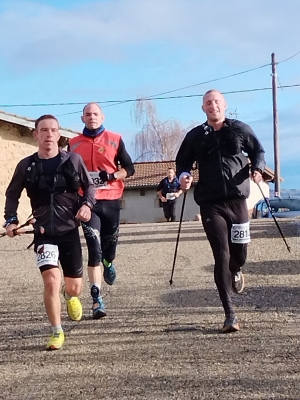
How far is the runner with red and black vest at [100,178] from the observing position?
746 centimetres

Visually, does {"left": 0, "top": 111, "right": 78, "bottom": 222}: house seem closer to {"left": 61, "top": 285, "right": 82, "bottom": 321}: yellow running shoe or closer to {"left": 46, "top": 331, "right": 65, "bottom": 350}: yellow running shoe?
{"left": 61, "top": 285, "right": 82, "bottom": 321}: yellow running shoe

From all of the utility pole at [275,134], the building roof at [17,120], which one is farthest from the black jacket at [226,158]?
the utility pole at [275,134]

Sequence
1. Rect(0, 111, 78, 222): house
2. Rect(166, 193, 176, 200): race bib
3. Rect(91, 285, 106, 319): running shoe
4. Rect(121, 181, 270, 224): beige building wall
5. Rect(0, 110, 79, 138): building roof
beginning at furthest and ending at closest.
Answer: Rect(121, 181, 270, 224): beige building wall
Rect(166, 193, 176, 200): race bib
Rect(0, 111, 78, 222): house
Rect(0, 110, 79, 138): building roof
Rect(91, 285, 106, 319): running shoe

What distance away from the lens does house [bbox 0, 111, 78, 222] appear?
74.8 ft

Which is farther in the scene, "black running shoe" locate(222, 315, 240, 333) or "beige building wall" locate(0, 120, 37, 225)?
"beige building wall" locate(0, 120, 37, 225)

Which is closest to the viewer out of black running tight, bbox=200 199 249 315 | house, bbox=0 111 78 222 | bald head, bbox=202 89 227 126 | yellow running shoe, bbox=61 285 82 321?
black running tight, bbox=200 199 249 315

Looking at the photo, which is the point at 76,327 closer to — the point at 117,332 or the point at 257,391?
the point at 117,332

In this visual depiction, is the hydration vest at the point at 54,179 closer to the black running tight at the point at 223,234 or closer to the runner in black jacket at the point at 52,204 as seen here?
the runner in black jacket at the point at 52,204

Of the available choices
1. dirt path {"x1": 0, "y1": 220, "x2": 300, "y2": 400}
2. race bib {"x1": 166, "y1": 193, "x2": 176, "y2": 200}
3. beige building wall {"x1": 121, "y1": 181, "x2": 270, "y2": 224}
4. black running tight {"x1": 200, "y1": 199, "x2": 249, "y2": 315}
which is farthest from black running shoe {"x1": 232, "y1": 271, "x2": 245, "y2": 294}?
beige building wall {"x1": 121, "y1": 181, "x2": 270, "y2": 224}

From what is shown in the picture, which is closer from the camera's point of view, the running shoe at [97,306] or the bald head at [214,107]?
the bald head at [214,107]

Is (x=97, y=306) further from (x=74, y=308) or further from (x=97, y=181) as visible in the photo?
(x=97, y=181)

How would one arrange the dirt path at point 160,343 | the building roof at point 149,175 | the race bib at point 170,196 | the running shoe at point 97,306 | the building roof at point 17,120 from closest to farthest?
the dirt path at point 160,343 → the running shoe at point 97,306 → the building roof at point 17,120 → the race bib at point 170,196 → the building roof at point 149,175

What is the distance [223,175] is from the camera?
6.77 metres

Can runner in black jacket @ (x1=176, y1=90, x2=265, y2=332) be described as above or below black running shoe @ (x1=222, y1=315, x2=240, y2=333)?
above
